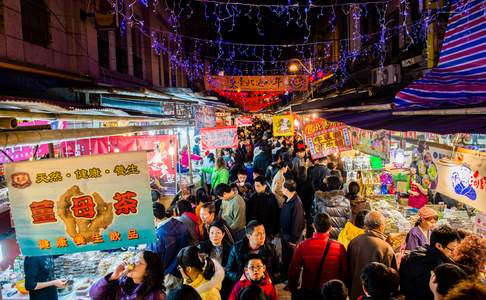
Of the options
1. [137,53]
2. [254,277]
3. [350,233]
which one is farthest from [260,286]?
[137,53]

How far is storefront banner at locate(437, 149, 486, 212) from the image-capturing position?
441 cm

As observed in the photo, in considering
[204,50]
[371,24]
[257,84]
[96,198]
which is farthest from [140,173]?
[204,50]

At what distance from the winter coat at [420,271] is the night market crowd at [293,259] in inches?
0.4

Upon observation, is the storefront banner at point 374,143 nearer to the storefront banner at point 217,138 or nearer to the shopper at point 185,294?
the storefront banner at point 217,138

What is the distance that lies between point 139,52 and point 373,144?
13423mm

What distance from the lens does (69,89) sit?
32.5 ft

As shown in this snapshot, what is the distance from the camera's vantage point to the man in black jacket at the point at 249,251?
4.85m

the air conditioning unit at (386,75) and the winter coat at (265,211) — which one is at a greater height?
the air conditioning unit at (386,75)

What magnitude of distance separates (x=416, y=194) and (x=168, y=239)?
21.0 feet

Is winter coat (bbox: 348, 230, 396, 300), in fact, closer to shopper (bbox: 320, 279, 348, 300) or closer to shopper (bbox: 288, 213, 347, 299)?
shopper (bbox: 288, 213, 347, 299)

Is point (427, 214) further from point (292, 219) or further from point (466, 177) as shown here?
point (292, 219)

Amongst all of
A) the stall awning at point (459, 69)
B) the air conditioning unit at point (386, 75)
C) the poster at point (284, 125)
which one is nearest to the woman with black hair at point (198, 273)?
the stall awning at point (459, 69)

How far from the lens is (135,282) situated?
148 inches

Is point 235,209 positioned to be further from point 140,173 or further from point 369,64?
point 369,64
